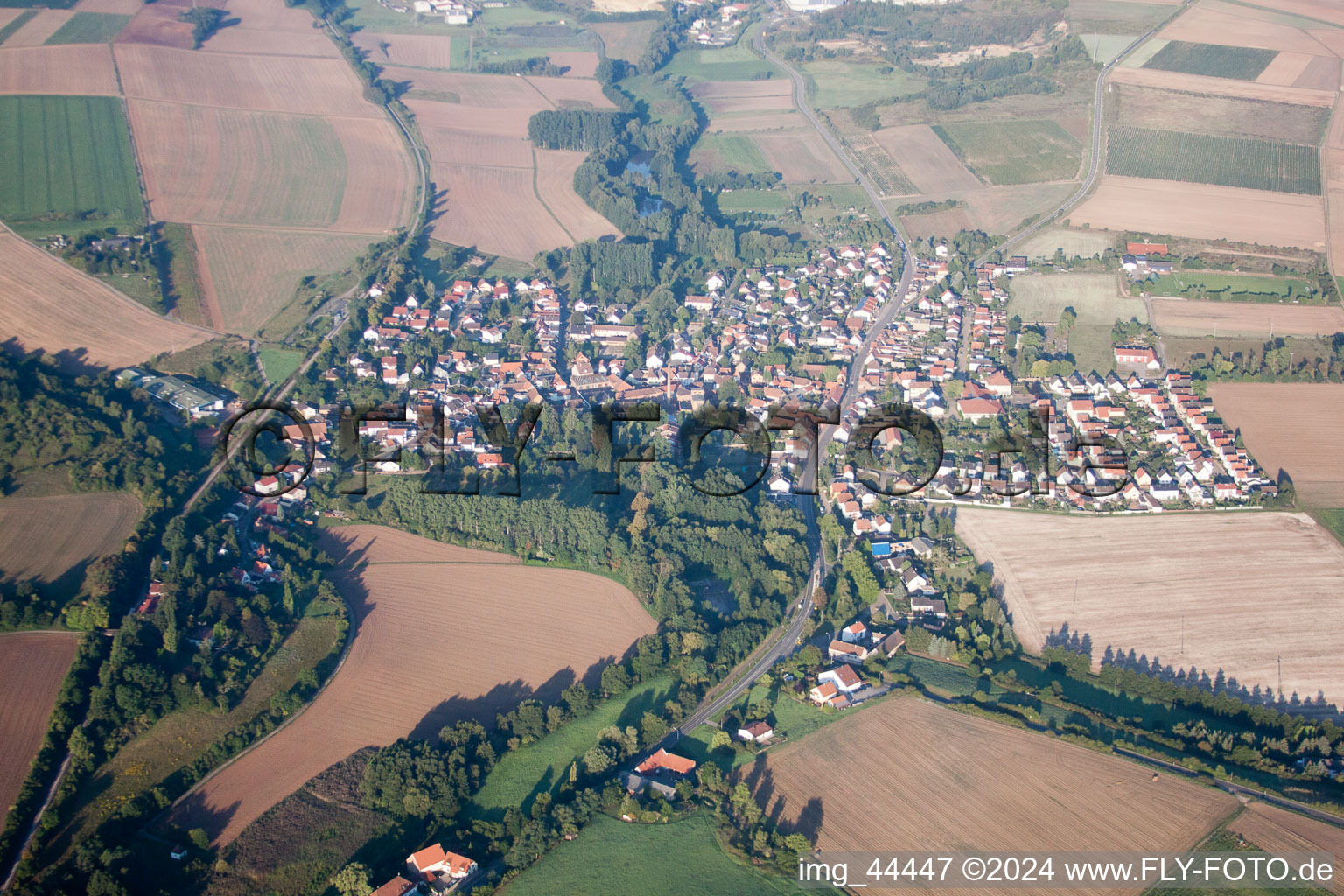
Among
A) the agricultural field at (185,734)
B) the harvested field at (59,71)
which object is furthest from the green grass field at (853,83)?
the agricultural field at (185,734)

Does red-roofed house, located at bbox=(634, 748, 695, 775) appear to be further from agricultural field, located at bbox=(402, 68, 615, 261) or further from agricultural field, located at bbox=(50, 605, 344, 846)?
agricultural field, located at bbox=(402, 68, 615, 261)

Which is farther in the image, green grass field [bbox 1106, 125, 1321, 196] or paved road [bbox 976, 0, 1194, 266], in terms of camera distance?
green grass field [bbox 1106, 125, 1321, 196]

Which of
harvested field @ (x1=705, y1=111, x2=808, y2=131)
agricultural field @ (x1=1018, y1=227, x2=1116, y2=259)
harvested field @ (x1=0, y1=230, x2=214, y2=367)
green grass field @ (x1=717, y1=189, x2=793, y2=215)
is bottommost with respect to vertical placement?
harvested field @ (x1=0, y1=230, x2=214, y2=367)

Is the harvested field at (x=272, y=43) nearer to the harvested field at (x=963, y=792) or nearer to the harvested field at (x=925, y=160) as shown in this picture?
the harvested field at (x=925, y=160)

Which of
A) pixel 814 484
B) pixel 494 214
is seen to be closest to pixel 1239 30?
pixel 494 214

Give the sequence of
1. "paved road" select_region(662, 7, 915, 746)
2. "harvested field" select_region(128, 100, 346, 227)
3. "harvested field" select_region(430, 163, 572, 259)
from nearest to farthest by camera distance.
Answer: "paved road" select_region(662, 7, 915, 746) < "harvested field" select_region(128, 100, 346, 227) < "harvested field" select_region(430, 163, 572, 259)

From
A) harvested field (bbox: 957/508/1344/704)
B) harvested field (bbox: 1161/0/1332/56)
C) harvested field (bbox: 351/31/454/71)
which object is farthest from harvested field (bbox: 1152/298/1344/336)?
harvested field (bbox: 351/31/454/71)
